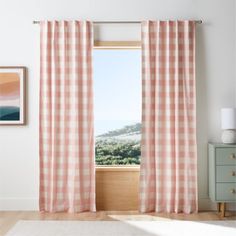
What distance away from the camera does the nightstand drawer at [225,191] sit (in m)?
4.62

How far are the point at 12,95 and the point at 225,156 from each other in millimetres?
2535

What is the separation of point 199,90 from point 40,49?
6.28ft

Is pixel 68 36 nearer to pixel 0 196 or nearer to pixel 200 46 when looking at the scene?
pixel 200 46

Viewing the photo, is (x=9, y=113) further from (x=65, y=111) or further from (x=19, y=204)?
(x=19, y=204)

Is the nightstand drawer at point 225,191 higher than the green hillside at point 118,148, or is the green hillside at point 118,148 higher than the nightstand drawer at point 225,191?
the green hillside at point 118,148

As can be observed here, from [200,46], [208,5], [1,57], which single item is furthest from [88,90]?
[208,5]

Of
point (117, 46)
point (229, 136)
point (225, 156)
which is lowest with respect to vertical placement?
point (225, 156)

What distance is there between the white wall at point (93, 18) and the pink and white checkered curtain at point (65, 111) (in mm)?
171

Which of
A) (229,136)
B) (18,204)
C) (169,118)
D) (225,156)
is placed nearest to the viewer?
(225,156)

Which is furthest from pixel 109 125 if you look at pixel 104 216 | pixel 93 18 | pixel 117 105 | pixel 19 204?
pixel 19 204

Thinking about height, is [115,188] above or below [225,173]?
below

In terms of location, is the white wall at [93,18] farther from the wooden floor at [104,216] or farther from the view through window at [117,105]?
the view through window at [117,105]

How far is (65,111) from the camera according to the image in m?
4.87

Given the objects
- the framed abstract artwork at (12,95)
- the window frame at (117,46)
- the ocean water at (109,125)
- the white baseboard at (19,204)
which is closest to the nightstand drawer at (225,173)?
the window frame at (117,46)
